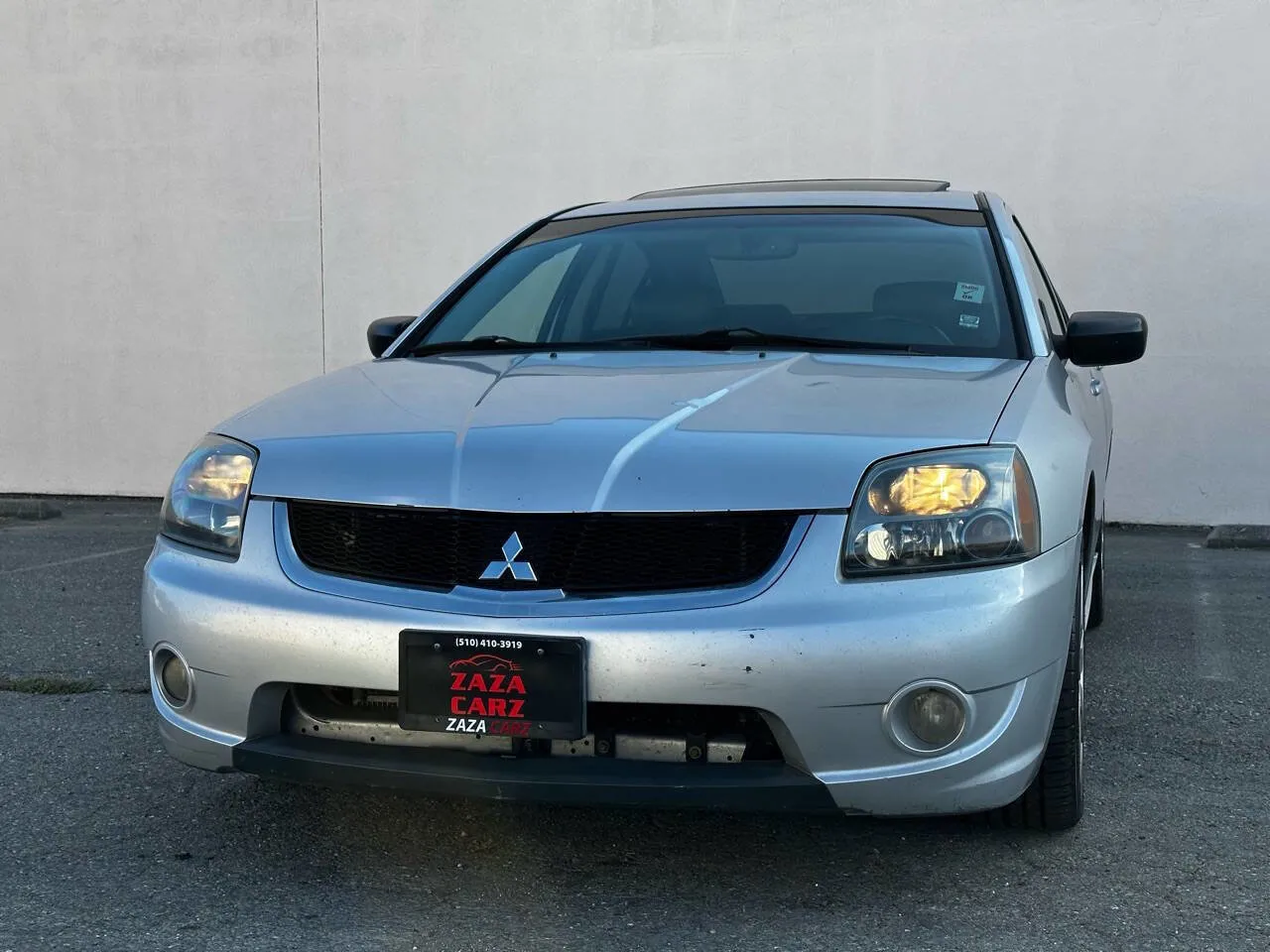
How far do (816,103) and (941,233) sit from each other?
461 centimetres

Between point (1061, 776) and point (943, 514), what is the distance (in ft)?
2.47

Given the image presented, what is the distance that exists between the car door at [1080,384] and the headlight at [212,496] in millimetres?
1936

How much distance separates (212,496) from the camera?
10.1 ft

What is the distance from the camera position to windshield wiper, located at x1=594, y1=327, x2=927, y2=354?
3.64 meters

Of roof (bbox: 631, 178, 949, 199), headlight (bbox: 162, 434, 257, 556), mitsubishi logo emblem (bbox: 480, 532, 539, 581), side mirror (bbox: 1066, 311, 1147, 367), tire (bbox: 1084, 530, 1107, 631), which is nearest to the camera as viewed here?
mitsubishi logo emblem (bbox: 480, 532, 539, 581)

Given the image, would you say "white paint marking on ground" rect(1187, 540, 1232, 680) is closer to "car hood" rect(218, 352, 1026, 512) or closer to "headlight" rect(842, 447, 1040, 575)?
"car hood" rect(218, 352, 1026, 512)

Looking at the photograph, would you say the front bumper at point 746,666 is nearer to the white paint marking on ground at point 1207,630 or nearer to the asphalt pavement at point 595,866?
the asphalt pavement at point 595,866

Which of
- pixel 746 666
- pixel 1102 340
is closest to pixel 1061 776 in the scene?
pixel 746 666

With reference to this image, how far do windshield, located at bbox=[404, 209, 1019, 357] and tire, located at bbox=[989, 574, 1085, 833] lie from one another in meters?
0.85

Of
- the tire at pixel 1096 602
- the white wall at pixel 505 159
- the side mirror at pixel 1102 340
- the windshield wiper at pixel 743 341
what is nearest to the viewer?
the windshield wiper at pixel 743 341

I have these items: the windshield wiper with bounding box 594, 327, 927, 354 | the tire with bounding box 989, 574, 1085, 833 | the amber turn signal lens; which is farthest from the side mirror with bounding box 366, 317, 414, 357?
the tire with bounding box 989, 574, 1085, 833

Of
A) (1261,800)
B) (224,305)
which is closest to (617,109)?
(224,305)

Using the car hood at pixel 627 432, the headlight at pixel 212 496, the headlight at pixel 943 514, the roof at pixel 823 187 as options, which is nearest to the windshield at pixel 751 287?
the car hood at pixel 627 432

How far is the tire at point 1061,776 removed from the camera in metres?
3.09
